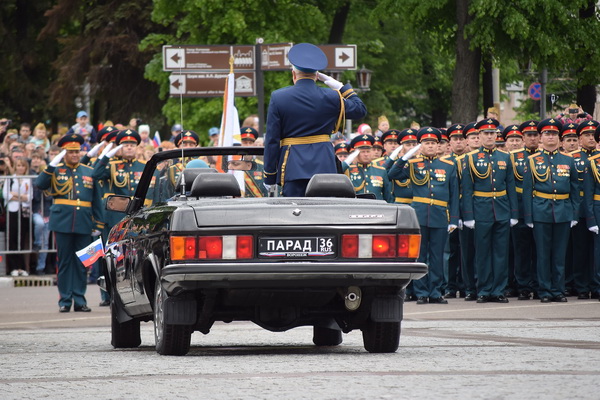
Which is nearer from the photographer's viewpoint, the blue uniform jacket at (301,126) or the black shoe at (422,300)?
the blue uniform jacket at (301,126)

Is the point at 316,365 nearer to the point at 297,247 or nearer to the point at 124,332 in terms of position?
the point at 297,247

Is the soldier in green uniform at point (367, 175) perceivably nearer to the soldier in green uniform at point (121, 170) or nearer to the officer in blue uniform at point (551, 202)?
the officer in blue uniform at point (551, 202)

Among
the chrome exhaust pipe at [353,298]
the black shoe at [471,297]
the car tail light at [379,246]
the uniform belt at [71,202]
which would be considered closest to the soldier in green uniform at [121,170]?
the uniform belt at [71,202]

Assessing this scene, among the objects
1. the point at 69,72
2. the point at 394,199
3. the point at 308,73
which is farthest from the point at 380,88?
the point at 308,73

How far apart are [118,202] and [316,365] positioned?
3076mm

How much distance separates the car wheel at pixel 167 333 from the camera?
395 inches

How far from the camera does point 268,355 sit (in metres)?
10.3

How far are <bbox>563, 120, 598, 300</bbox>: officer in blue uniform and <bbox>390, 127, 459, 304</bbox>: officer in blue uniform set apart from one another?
1566 millimetres

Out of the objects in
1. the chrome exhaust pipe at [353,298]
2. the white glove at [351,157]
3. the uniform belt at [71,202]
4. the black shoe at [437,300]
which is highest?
the white glove at [351,157]

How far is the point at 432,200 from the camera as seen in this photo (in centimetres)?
1884

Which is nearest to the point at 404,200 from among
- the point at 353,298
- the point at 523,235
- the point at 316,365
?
the point at 523,235

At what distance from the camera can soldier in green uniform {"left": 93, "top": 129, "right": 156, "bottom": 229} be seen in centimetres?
1842

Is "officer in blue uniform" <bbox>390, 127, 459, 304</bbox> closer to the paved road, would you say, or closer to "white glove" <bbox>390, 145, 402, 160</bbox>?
"white glove" <bbox>390, 145, 402, 160</bbox>

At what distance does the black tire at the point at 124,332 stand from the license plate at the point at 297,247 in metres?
2.65
